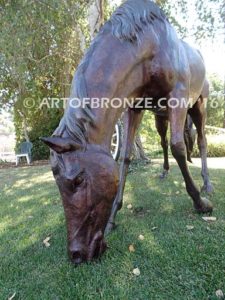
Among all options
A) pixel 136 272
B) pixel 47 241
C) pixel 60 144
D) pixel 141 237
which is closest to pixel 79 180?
pixel 60 144

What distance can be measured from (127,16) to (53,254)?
1.81 metres

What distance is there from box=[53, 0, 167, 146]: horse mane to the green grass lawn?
0.82 metres

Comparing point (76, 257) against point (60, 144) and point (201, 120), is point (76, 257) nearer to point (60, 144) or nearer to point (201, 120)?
point (60, 144)

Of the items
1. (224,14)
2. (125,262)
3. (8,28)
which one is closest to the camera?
(125,262)

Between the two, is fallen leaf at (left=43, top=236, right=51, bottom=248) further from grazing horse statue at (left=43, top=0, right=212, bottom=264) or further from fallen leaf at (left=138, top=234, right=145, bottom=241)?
fallen leaf at (left=138, top=234, right=145, bottom=241)

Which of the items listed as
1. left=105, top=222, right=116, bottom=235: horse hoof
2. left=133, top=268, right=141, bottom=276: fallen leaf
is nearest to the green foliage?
left=105, top=222, right=116, bottom=235: horse hoof

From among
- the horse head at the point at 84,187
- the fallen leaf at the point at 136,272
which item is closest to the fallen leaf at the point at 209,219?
the fallen leaf at the point at 136,272

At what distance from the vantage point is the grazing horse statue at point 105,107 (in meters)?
1.68

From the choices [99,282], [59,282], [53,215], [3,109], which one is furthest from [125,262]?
[3,109]

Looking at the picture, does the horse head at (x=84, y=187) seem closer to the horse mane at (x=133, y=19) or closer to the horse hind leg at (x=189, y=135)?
the horse mane at (x=133, y=19)

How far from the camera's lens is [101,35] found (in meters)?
2.05

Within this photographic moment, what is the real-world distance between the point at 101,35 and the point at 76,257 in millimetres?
1466

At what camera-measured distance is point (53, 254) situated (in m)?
2.17

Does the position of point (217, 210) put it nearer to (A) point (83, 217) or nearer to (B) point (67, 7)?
(A) point (83, 217)
